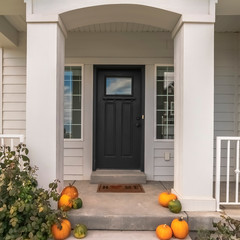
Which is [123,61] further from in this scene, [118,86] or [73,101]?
[73,101]

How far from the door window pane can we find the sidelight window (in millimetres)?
1299

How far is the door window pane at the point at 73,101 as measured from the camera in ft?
13.1

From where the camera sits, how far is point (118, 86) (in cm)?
410

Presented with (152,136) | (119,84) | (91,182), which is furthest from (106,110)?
(91,182)

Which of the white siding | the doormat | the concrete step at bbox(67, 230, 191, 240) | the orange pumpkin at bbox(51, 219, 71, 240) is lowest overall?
the concrete step at bbox(67, 230, 191, 240)

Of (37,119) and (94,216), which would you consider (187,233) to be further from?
(37,119)

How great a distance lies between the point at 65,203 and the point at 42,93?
1.17 meters

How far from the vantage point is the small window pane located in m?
4.09

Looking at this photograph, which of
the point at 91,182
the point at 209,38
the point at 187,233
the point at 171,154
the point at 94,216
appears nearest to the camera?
the point at 187,233

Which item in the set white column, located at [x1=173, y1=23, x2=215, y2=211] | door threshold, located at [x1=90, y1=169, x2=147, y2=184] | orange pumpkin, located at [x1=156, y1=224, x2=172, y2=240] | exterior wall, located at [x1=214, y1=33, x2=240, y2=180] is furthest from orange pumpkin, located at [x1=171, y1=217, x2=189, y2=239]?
exterior wall, located at [x1=214, y1=33, x2=240, y2=180]

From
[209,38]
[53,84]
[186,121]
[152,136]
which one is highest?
[209,38]

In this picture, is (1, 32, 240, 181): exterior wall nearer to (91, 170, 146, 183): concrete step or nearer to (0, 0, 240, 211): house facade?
(0, 0, 240, 211): house facade

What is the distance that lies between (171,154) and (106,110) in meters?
1.30

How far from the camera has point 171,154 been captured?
396 centimetres
